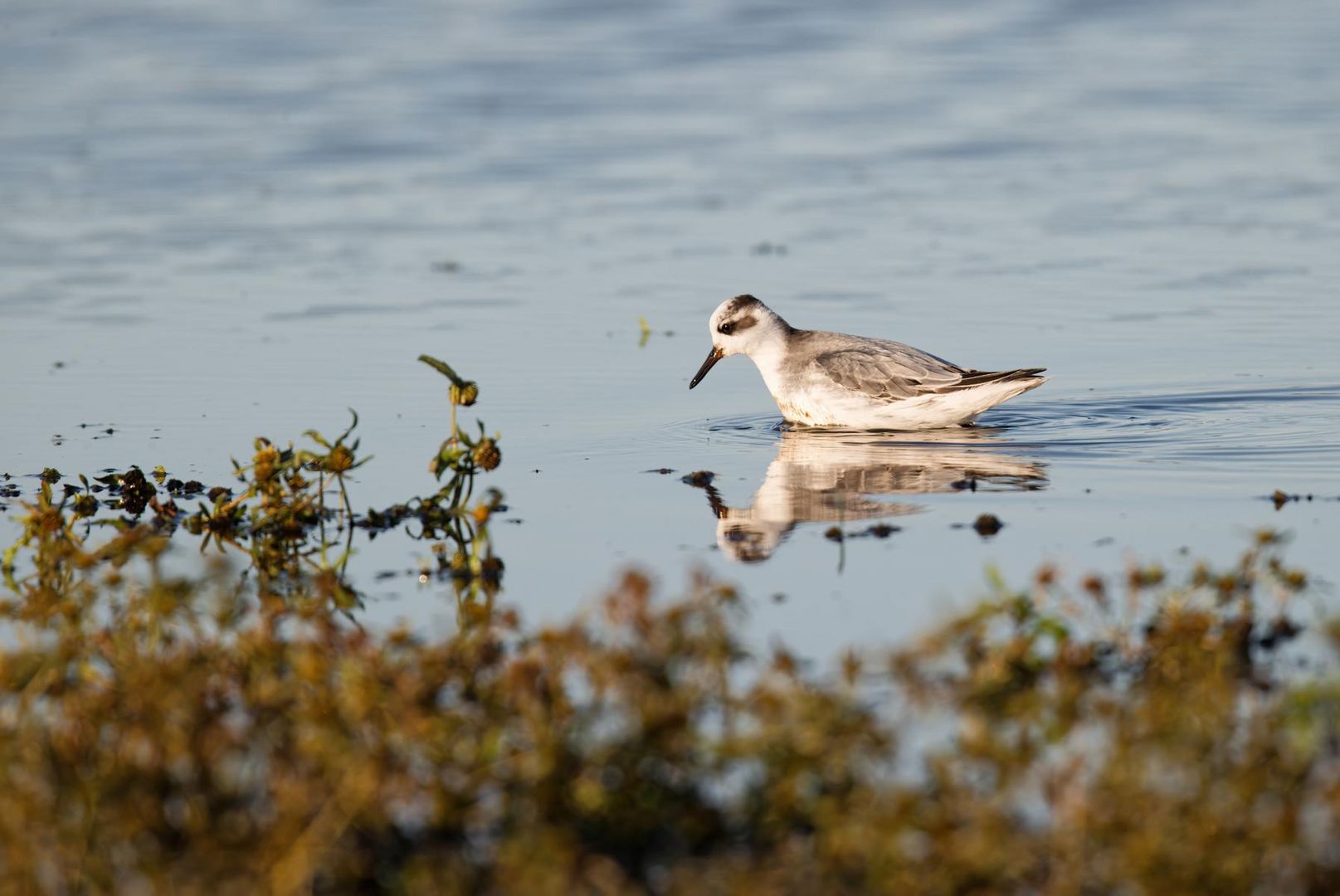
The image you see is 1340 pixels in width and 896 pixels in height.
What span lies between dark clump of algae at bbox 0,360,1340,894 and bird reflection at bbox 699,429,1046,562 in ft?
8.59

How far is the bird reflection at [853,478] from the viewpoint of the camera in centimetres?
902

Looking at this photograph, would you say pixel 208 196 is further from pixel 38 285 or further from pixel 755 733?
pixel 755 733

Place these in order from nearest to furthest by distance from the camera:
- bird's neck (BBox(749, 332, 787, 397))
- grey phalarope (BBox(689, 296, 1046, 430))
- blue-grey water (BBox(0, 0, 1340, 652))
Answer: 1. blue-grey water (BBox(0, 0, 1340, 652))
2. grey phalarope (BBox(689, 296, 1046, 430))
3. bird's neck (BBox(749, 332, 787, 397))

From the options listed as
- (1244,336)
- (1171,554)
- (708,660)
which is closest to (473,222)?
(1244,336)

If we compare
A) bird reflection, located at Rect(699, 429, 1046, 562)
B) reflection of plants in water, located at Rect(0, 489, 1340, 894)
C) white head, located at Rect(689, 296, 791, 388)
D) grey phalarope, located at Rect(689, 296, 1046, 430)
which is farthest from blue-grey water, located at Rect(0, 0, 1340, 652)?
reflection of plants in water, located at Rect(0, 489, 1340, 894)

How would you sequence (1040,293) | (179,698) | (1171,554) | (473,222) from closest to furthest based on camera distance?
(179,698), (1171,554), (1040,293), (473,222)

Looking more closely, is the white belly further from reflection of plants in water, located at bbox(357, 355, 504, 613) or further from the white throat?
reflection of plants in water, located at bbox(357, 355, 504, 613)

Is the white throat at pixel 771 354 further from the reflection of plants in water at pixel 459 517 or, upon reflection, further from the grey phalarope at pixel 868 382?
the reflection of plants in water at pixel 459 517

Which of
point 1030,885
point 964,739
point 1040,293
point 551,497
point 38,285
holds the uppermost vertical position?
point 38,285

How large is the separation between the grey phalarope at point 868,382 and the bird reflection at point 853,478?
0.12 m

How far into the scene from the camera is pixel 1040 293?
1480 cm

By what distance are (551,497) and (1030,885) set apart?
5132 mm

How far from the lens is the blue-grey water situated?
9234 mm

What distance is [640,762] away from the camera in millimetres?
5195
